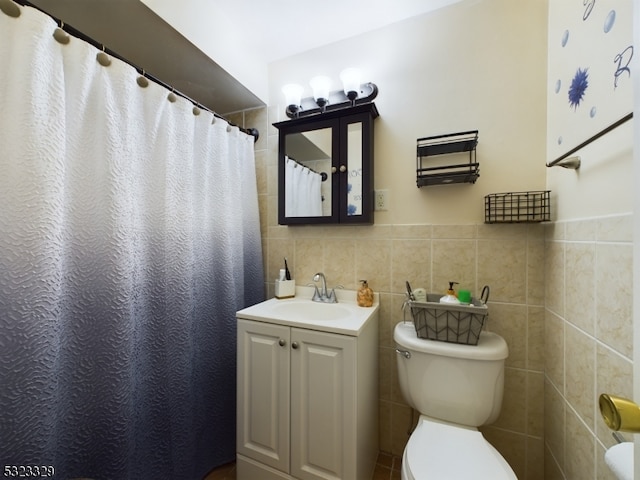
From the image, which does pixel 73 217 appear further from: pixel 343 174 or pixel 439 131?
pixel 439 131

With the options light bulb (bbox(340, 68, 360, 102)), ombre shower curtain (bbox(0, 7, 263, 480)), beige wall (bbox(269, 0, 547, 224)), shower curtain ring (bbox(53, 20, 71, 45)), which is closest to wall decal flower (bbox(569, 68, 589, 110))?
beige wall (bbox(269, 0, 547, 224))

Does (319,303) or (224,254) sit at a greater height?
(224,254)

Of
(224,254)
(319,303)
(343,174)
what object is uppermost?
(343,174)

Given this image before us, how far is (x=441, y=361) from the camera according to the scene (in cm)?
103

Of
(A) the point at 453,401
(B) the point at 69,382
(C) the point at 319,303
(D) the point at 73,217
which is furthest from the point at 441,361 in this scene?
(D) the point at 73,217

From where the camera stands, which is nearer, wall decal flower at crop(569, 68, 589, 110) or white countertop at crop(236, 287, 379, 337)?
wall decal flower at crop(569, 68, 589, 110)

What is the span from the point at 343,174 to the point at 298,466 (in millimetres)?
1388

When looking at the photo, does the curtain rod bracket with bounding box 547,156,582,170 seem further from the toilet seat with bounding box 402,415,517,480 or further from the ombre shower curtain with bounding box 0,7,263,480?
the ombre shower curtain with bounding box 0,7,263,480

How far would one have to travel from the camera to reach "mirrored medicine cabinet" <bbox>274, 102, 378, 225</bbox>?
1351 millimetres

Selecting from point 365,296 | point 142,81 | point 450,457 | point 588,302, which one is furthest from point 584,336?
point 142,81

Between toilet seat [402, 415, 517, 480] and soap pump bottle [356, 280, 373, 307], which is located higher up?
soap pump bottle [356, 280, 373, 307]

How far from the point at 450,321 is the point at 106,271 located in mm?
1320

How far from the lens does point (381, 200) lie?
139 cm

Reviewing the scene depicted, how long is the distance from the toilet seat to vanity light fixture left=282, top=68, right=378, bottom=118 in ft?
5.14
